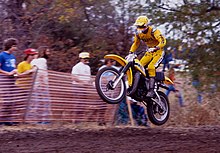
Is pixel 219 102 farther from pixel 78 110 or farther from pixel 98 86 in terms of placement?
pixel 98 86

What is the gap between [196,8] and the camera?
45.0ft

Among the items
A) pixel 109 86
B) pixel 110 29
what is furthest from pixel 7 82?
pixel 110 29

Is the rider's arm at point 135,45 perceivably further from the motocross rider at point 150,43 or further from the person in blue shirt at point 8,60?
the person in blue shirt at point 8,60

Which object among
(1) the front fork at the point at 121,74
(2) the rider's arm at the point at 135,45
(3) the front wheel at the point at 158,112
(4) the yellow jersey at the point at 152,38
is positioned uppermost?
(4) the yellow jersey at the point at 152,38

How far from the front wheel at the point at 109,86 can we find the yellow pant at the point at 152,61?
0.92 meters

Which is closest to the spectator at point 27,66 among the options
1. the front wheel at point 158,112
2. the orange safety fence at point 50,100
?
the orange safety fence at point 50,100

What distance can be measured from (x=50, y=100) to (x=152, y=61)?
2630 mm

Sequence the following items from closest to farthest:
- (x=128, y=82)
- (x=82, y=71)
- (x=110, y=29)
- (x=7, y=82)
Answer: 1. (x=128, y=82)
2. (x=7, y=82)
3. (x=82, y=71)
4. (x=110, y=29)

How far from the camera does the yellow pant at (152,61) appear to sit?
10.7 metres

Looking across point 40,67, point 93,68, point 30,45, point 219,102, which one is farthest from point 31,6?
point 219,102

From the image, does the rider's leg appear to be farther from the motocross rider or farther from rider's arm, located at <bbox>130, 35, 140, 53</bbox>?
rider's arm, located at <bbox>130, 35, 140, 53</bbox>

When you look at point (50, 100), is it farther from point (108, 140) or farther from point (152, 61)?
point (152, 61)

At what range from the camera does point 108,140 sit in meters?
9.94

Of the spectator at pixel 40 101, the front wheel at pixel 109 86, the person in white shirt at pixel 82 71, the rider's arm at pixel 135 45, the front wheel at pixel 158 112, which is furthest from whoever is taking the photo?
the person in white shirt at pixel 82 71
